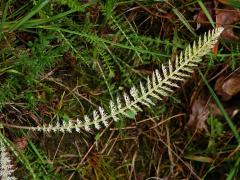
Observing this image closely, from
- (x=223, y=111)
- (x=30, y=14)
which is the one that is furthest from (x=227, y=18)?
(x=30, y=14)

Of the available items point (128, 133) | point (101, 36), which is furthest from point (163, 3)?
point (128, 133)

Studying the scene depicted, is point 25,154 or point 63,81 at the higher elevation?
point 63,81

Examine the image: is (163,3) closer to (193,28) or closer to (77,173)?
(193,28)

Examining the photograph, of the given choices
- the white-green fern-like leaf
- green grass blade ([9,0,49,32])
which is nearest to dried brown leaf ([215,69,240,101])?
the white-green fern-like leaf

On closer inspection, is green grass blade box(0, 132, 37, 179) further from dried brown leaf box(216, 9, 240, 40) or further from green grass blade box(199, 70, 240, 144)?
dried brown leaf box(216, 9, 240, 40)

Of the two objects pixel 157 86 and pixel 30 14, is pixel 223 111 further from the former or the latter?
pixel 30 14

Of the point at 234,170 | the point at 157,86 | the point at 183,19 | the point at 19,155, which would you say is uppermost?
the point at 183,19

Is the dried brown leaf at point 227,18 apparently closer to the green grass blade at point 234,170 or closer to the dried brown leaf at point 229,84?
the dried brown leaf at point 229,84

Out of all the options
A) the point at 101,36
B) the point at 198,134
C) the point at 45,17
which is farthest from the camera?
the point at 198,134

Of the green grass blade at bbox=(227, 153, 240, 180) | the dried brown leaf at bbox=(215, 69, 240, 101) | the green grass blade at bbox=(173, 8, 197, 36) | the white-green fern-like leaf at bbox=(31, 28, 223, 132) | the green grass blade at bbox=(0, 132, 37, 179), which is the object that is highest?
the green grass blade at bbox=(173, 8, 197, 36)

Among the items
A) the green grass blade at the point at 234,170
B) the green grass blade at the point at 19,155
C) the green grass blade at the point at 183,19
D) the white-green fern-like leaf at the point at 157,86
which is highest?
the green grass blade at the point at 183,19

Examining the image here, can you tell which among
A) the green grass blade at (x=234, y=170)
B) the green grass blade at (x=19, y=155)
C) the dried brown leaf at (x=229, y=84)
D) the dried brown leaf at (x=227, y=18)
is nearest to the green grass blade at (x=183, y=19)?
the dried brown leaf at (x=227, y=18)
